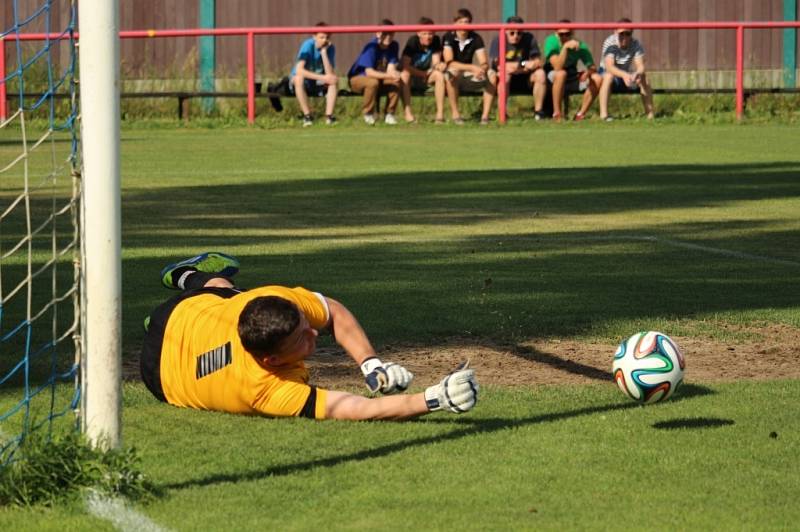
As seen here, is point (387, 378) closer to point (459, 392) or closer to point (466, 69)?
point (459, 392)

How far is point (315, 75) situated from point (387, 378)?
19422 millimetres

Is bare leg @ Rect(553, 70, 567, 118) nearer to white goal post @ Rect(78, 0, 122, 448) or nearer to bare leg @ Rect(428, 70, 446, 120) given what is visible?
bare leg @ Rect(428, 70, 446, 120)

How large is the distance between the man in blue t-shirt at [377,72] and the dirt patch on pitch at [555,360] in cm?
1744

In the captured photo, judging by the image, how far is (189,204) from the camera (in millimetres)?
15398

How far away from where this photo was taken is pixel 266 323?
6070 millimetres

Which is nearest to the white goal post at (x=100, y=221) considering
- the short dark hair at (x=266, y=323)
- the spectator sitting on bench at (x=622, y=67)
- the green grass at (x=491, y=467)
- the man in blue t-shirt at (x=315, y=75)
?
the green grass at (x=491, y=467)

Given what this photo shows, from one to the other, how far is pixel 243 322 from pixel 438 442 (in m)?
0.91

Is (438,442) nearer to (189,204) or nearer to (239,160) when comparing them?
(189,204)

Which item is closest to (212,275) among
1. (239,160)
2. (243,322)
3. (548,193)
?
(243,322)

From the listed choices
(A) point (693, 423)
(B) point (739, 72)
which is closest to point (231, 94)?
(B) point (739, 72)

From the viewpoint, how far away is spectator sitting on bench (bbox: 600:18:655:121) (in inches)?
1008

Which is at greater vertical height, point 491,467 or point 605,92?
point 605,92

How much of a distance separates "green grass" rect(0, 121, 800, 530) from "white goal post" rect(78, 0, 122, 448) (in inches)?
14.8

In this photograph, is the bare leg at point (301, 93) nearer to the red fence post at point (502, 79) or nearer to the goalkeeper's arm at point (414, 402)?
the red fence post at point (502, 79)
